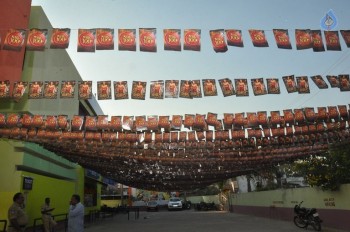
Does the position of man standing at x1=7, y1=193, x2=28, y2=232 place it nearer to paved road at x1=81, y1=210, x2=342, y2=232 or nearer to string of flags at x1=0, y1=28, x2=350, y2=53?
string of flags at x1=0, y1=28, x2=350, y2=53

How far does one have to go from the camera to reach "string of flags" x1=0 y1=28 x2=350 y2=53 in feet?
30.7

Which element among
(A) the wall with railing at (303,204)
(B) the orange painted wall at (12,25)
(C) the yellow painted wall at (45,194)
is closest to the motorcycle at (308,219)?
(A) the wall with railing at (303,204)

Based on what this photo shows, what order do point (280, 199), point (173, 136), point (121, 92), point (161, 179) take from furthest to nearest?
1. point (161, 179)
2. point (280, 199)
3. point (173, 136)
4. point (121, 92)

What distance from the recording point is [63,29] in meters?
9.66

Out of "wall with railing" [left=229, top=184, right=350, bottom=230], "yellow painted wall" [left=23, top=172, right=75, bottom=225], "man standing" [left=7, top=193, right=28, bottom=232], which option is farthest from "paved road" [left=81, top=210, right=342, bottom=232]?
"man standing" [left=7, top=193, right=28, bottom=232]


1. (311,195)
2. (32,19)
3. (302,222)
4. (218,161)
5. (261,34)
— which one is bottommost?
(302,222)

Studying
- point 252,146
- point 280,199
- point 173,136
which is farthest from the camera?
point 280,199

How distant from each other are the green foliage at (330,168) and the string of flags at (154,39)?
24.0 ft

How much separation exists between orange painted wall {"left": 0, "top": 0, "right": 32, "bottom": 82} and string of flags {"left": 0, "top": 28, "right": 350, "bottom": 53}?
19.6ft

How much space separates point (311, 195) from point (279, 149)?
8.89 feet

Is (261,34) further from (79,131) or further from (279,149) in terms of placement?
(279,149)

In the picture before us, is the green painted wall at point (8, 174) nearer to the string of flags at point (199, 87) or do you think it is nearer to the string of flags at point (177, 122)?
the string of flags at point (177, 122)

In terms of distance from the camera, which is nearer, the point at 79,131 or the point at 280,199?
the point at 79,131

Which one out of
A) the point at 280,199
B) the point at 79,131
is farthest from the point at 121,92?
the point at 280,199
